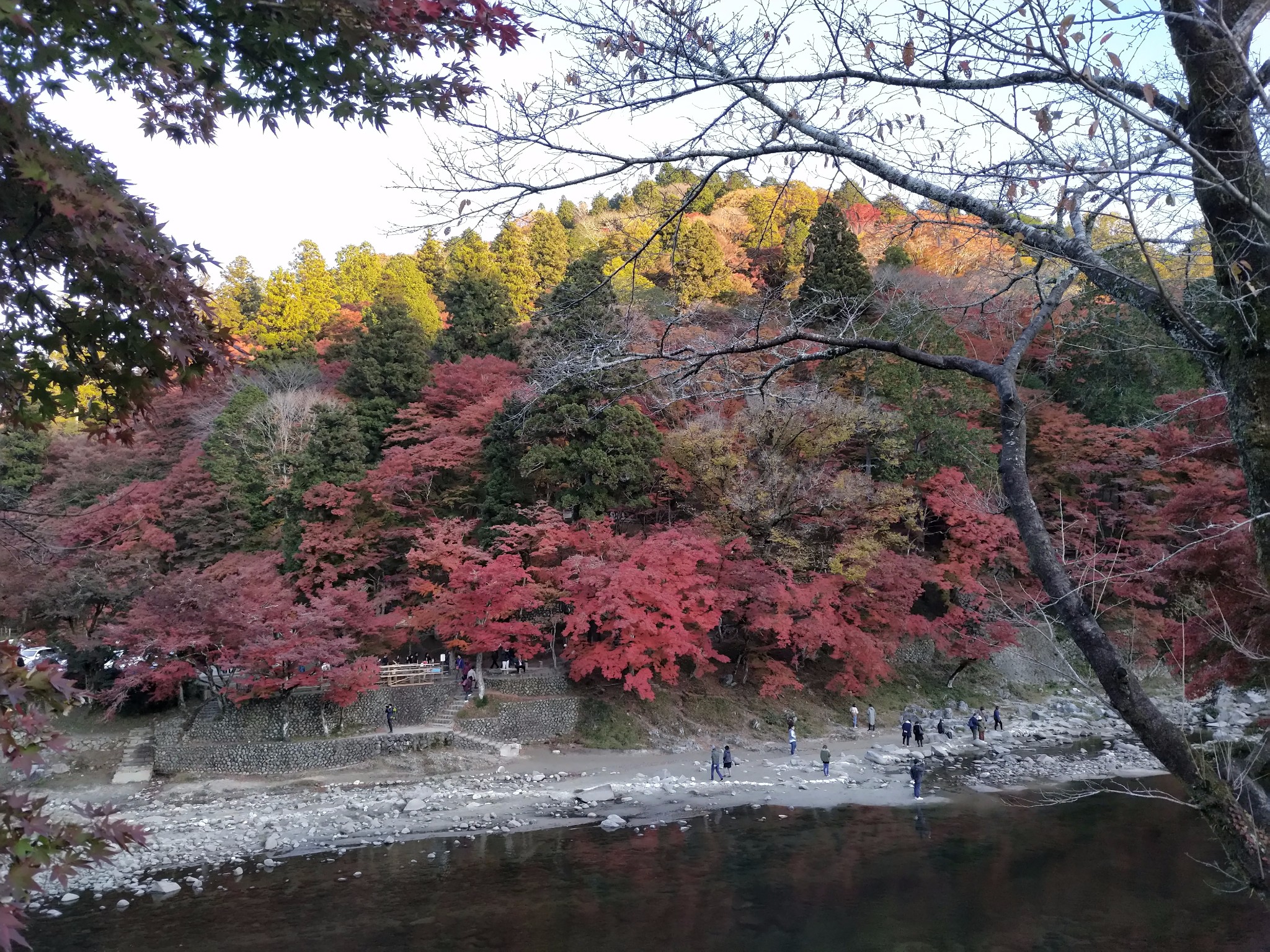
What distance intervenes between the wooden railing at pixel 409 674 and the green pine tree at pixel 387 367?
21.5 ft

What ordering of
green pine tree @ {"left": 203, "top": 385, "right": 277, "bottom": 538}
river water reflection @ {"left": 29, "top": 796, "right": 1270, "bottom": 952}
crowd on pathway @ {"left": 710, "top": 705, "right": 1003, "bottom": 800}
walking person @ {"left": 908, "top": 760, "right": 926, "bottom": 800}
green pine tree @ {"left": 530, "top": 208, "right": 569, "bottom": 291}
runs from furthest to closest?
1. green pine tree @ {"left": 530, "top": 208, "right": 569, "bottom": 291}
2. green pine tree @ {"left": 203, "top": 385, "right": 277, "bottom": 538}
3. crowd on pathway @ {"left": 710, "top": 705, "right": 1003, "bottom": 800}
4. walking person @ {"left": 908, "top": 760, "right": 926, "bottom": 800}
5. river water reflection @ {"left": 29, "top": 796, "right": 1270, "bottom": 952}

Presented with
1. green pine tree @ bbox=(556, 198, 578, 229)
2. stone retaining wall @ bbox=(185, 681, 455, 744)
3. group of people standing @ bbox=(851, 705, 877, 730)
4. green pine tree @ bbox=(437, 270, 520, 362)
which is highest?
green pine tree @ bbox=(556, 198, 578, 229)

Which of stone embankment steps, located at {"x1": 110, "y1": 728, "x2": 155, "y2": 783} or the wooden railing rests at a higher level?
the wooden railing

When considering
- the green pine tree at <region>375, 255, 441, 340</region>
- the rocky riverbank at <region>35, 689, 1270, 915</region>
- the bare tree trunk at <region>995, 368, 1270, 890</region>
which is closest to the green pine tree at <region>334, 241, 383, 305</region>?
the green pine tree at <region>375, 255, 441, 340</region>

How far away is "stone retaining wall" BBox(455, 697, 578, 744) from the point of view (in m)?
16.3

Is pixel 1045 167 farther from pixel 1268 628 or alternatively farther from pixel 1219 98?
pixel 1268 628

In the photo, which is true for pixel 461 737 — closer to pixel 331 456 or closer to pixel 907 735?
pixel 331 456

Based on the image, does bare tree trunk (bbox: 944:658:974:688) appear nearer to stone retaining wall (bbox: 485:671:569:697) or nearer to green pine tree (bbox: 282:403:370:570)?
stone retaining wall (bbox: 485:671:569:697)

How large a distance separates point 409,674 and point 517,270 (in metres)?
18.1

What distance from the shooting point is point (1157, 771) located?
48.4 feet

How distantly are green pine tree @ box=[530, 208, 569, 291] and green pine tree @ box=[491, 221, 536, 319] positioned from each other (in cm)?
25

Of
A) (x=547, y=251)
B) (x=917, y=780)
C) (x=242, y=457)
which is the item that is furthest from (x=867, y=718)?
(x=547, y=251)

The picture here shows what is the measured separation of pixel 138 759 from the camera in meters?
15.5

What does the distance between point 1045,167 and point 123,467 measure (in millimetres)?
26586
